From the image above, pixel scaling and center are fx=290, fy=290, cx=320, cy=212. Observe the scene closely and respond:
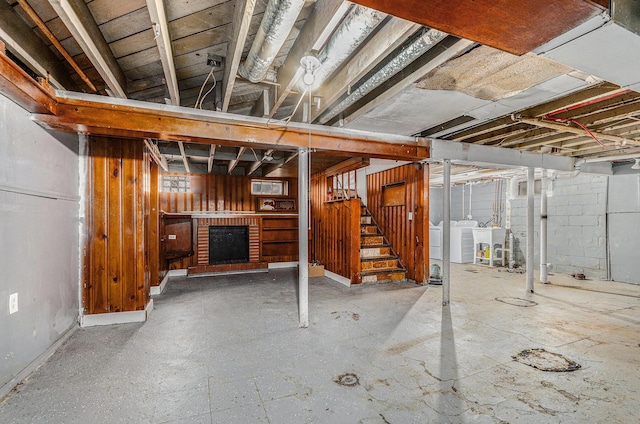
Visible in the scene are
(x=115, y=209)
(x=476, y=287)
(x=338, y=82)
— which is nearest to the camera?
(x=338, y=82)

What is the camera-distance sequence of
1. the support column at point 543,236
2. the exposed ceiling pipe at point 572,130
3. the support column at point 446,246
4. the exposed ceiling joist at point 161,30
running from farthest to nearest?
1. the support column at point 543,236
2. the support column at point 446,246
3. the exposed ceiling pipe at point 572,130
4. the exposed ceiling joist at point 161,30

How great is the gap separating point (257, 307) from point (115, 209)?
206 cm

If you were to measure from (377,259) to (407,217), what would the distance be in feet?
3.20

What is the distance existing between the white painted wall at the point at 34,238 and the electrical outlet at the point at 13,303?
3 centimetres

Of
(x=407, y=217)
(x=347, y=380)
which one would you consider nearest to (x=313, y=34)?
(x=347, y=380)

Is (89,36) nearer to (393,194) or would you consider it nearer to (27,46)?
(27,46)

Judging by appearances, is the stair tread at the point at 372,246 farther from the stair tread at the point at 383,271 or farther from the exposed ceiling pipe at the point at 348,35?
the exposed ceiling pipe at the point at 348,35

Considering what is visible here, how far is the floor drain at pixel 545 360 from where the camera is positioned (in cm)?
228

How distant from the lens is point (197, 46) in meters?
2.36

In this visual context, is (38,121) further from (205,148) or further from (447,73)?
(447,73)

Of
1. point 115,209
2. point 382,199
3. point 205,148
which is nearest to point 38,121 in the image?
point 115,209

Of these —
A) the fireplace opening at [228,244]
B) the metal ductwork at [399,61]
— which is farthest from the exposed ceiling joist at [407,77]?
the fireplace opening at [228,244]

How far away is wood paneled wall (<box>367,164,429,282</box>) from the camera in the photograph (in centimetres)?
518

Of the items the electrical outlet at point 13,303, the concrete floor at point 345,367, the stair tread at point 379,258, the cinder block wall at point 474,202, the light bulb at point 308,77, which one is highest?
the light bulb at point 308,77
